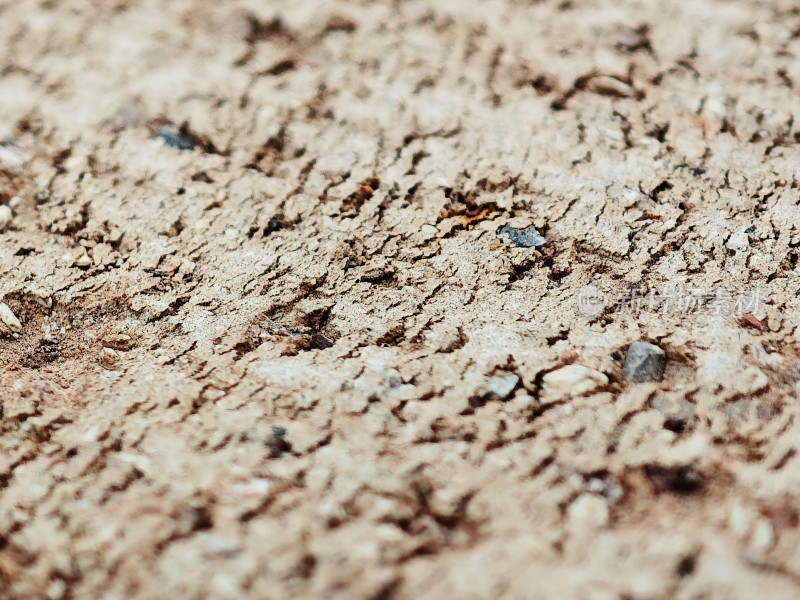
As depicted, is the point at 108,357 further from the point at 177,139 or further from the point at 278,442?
the point at 177,139

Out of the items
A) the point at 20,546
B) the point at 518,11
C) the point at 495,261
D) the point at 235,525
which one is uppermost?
the point at 518,11

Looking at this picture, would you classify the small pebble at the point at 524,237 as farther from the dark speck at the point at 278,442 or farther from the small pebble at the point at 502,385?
the dark speck at the point at 278,442

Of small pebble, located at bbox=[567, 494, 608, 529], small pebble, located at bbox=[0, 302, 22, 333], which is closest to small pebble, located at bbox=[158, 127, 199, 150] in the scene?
small pebble, located at bbox=[0, 302, 22, 333]

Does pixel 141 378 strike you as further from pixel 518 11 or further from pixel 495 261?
pixel 518 11

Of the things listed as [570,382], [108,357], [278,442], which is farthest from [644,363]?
[108,357]

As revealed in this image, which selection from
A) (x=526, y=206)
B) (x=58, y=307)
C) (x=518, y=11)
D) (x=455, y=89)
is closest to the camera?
(x=58, y=307)

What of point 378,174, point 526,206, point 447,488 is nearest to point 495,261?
point 526,206
